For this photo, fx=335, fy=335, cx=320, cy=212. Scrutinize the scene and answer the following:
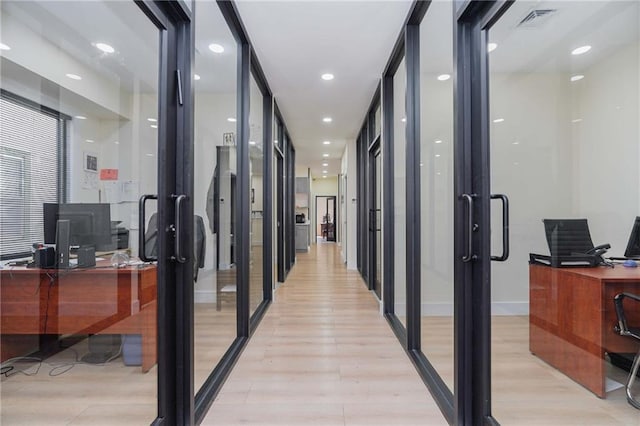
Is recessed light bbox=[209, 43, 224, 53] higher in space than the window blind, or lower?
higher

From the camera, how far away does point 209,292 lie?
256cm

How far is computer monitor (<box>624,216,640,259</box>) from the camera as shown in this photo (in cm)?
125

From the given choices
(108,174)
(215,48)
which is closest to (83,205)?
(108,174)

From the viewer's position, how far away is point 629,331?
159 cm

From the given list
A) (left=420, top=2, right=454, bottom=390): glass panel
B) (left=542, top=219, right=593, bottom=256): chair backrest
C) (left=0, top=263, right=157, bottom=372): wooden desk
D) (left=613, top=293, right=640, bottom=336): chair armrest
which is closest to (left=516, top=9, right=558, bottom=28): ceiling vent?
(left=420, top=2, right=454, bottom=390): glass panel

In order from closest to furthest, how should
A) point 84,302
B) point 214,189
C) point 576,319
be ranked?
point 576,319
point 84,302
point 214,189

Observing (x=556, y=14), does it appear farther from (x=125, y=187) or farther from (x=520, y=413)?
(x=125, y=187)

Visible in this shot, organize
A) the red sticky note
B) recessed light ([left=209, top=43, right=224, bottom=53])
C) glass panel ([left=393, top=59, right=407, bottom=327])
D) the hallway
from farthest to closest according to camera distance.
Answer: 1. glass panel ([left=393, top=59, right=407, bottom=327])
2. recessed light ([left=209, top=43, right=224, bottom=53])
3. the hallway
4. the red sticky note

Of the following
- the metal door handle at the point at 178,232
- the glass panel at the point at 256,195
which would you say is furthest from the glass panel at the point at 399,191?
the metal door handle at the point at 178,232

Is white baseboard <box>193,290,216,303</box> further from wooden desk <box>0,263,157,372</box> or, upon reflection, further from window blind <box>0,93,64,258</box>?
window blind <box>0,93,64,258</box>

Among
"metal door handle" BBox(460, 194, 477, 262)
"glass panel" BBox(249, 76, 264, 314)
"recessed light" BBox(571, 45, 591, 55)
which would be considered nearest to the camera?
"recessed light" BBox(571, 45, 591, 55)

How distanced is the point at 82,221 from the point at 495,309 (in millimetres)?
2238

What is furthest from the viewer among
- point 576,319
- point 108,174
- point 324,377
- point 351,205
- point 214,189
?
point 351,205

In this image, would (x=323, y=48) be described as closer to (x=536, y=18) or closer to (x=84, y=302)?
(x=536, y=18)
